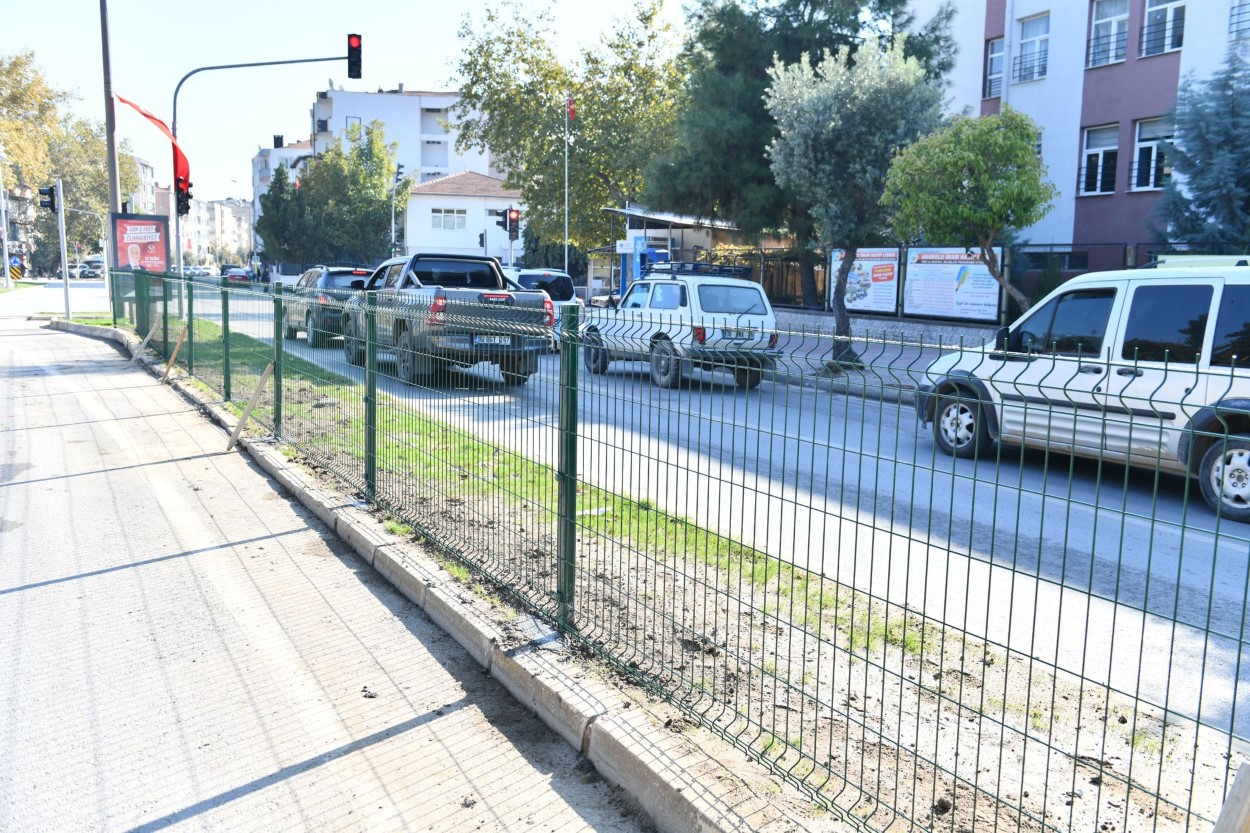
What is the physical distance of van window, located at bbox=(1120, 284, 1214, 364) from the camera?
27.3 ft

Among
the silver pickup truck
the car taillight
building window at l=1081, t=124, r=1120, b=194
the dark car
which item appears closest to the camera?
the silver pickup truck

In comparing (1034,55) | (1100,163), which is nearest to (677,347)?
(1100,163)

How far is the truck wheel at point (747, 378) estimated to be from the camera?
3879 mm

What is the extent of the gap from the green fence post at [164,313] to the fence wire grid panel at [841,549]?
28.7ft

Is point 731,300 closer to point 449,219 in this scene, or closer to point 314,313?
point 314,313

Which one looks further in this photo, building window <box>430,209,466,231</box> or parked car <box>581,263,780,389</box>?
building window <box>430,209,466,231</box>

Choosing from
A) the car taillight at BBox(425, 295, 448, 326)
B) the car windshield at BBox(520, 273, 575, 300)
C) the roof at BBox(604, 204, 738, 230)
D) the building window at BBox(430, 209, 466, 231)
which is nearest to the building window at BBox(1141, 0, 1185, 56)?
the roof at BBox(604, 204, 738, 230)

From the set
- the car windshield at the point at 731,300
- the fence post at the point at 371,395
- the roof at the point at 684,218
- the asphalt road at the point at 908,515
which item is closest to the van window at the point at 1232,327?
the asphalt road at the point at 908,515

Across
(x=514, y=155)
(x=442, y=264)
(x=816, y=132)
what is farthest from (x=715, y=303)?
(x=514, y=155)

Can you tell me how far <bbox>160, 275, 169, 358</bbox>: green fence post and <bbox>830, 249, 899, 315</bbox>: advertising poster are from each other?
1417 centimetres

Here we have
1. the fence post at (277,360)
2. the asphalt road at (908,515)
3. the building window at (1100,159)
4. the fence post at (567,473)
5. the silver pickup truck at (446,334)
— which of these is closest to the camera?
the asphalt road at (908,515)

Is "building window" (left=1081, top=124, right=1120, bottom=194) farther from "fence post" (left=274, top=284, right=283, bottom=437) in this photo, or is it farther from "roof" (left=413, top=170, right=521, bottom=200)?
"roof" (left=413, top=170, right=521, bottom=200)

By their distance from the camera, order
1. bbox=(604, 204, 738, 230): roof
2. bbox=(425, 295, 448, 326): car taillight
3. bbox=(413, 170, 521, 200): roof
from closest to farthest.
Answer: bbox=(425, 295, 448, 326): car taillight, bbox=(604, 204, 738, 230): roof, bbox=(413, 170, 521, 200): roof

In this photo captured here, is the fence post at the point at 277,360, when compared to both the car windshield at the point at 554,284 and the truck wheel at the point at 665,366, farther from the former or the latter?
the car windshield at the point at 554,284
